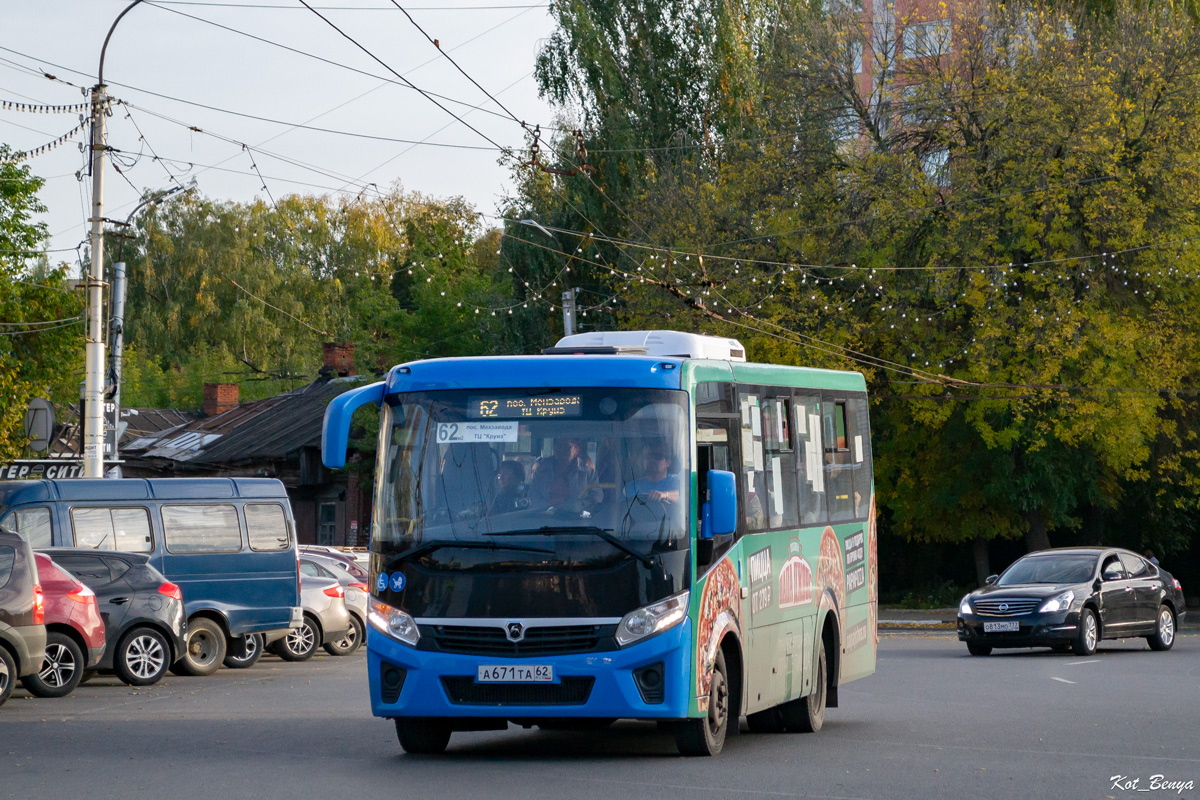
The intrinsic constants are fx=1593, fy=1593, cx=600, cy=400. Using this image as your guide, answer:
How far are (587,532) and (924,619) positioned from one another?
2893 cm

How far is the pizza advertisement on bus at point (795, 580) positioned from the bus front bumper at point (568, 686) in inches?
78.6

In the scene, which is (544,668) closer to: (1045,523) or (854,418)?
(854,418)

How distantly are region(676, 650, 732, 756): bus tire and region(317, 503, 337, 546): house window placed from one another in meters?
48.0

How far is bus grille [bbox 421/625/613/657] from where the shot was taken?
34.2 ft

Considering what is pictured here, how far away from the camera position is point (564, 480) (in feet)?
35.0

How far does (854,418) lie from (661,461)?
13.3ft

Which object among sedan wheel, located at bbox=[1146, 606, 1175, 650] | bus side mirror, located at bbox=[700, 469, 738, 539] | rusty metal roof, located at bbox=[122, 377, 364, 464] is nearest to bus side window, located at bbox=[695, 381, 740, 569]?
bus side mirror, located at bbox=[700, 469, 738, 539]

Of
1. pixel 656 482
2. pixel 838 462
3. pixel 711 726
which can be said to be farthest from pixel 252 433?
pixel 656 482

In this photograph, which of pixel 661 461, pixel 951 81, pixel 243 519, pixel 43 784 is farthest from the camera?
pixel 951 81

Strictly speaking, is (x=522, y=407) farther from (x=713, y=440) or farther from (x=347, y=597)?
(x=347, y=597)

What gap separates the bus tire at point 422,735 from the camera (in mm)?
11156

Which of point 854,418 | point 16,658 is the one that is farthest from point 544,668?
point 16,658

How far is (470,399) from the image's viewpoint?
1105cm

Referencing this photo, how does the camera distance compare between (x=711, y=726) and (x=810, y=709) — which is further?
(x=810, y=709)
